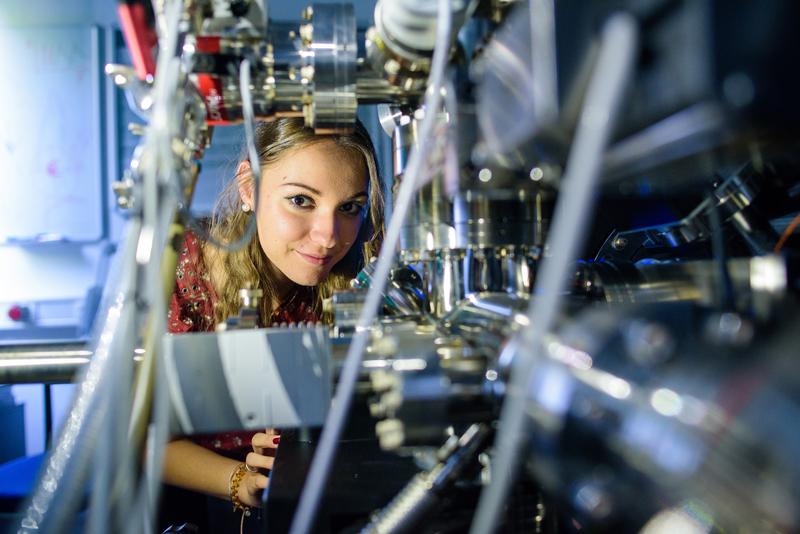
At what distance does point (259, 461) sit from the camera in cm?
76

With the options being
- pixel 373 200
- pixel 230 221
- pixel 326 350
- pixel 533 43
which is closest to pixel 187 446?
pixel 230 221

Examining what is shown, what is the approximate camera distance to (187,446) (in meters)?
1.10

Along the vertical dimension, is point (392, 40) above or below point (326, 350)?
above

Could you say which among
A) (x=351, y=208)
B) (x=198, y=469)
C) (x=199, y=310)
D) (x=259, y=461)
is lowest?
(x=198, y=469)

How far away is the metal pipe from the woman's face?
0.66 metres

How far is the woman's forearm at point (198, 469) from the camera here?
96 centimetres

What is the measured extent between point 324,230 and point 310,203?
Answer: 0.23ft

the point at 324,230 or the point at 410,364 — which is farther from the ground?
the point at 324,230

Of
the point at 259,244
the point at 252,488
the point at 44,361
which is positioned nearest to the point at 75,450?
the point at 44,361

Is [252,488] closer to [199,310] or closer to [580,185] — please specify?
[199,310]

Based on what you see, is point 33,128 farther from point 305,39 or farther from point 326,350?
point 326,350

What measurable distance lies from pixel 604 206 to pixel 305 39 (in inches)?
19.6

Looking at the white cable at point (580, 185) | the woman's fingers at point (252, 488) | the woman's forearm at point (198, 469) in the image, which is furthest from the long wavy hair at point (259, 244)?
the white cable at point (580, 185)

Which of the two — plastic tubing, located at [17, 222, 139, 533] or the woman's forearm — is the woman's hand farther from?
plastic tubing, located at [17, 222, 139, 533]
